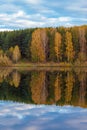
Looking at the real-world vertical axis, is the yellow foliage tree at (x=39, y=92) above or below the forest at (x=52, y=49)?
below

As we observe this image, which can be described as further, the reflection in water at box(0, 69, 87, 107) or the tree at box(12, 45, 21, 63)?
the tree at box(12, 45, 21, 63)

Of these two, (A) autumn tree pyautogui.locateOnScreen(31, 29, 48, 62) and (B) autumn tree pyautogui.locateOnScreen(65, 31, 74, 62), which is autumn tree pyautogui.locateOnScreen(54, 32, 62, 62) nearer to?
(B) autumn tree pyautogui.locateOnScreen(65, 31, 74, 62)

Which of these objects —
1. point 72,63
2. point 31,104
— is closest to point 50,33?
point 72,63

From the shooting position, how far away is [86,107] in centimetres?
2147

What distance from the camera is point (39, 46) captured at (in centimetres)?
10650

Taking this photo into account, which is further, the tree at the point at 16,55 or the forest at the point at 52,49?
the tree at the point at 16,55

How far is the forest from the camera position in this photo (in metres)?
103

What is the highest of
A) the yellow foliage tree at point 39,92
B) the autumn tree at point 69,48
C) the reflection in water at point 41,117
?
the autumn tree at point 69,48

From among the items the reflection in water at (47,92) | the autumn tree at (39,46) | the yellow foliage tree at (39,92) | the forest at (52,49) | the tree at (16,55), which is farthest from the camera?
the tree at (16,55)

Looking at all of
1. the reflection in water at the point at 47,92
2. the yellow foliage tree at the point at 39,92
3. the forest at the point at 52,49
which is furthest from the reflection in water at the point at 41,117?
the forest at the point at 52,49

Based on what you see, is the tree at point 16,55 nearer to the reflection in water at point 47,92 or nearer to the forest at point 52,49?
the forest at point 52,49

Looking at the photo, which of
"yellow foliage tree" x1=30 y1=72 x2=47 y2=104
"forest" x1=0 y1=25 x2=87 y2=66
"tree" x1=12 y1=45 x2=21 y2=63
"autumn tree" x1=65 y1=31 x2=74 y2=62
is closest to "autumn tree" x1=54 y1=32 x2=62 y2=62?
"forest" x1=0 y1=25 x2=87 y2=66

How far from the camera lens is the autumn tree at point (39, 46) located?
342 ft

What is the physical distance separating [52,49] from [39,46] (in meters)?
4.08
